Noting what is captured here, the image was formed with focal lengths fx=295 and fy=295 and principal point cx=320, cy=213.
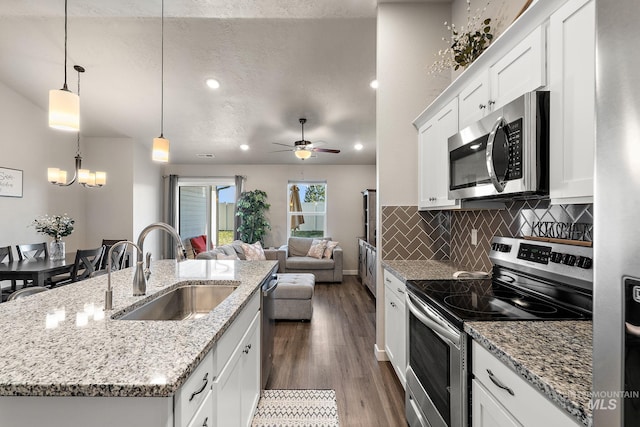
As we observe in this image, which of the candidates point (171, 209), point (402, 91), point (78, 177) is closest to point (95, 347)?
point (402, 91)

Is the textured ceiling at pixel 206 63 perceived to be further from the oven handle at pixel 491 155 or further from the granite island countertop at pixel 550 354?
the granite island countertop at pixel 550 354

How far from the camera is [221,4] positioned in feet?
9.60

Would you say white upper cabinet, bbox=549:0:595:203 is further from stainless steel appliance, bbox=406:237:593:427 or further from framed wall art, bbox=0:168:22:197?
framed wall art, bbox=0:168:22:197

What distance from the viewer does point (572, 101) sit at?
1.12 meters

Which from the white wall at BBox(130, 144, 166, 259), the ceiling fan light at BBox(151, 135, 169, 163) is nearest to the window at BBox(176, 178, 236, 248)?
the white wall at BBox(130, 144, 166, 259)

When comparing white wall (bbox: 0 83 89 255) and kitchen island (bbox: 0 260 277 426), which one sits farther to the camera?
white wall (bbox: 0 83 89 255)

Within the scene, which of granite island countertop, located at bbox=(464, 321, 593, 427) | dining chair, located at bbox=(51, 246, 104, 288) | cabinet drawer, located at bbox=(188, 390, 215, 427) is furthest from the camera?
dining chair, located at bbox=(51, 246, 104, 288)

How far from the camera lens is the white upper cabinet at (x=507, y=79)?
1.28 metres

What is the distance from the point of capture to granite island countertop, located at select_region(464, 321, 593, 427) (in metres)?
0.71

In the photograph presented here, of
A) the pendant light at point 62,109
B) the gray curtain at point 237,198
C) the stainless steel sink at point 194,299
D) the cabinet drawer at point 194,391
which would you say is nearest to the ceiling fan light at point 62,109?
the pendant light at point 62,109

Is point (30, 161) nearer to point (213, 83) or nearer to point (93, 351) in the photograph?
point (213, 83)

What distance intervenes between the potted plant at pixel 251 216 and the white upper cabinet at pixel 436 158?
4.66 metres

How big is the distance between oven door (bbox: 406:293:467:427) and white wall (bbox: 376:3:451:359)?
1.02 metres

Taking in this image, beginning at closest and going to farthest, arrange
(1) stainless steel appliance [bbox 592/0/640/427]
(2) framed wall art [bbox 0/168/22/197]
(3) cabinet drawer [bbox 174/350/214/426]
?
(1) stainless steel appliance [bbox 592/0/640/427] < (3) cabinet drawer [bbox 174/350/214/426] < (2) framed wall art [bbox 0/168/22/197]
